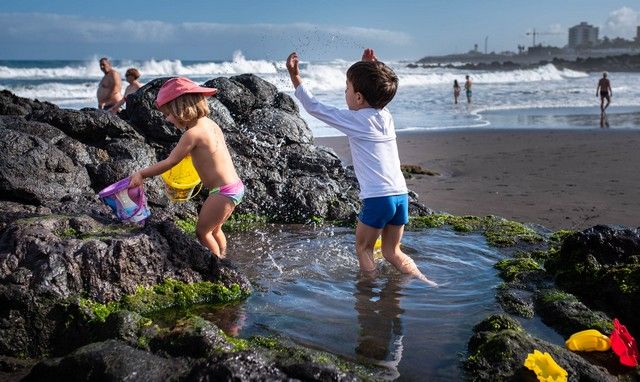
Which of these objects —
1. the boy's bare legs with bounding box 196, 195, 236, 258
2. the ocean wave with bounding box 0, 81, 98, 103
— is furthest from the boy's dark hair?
the ocean wave with bounding box 0, 81, 98, 103

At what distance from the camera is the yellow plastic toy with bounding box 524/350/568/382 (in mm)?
3181

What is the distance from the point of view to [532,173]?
11625 millimetres

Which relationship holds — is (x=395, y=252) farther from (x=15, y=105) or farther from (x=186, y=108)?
(x=15, y=105)

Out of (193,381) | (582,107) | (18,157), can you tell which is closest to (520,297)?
(193,381)

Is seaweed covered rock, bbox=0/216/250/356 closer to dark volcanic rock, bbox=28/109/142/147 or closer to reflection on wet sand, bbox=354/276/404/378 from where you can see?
reflection on wet sand, bbox=354/276/404/378

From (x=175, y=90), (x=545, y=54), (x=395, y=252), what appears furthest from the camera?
(x=545, y=54)

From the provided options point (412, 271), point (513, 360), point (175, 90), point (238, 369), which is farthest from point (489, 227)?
point (238, 369)

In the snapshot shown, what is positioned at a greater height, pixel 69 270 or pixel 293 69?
pixel 293 69

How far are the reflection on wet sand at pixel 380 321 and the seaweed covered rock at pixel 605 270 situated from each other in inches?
49.5

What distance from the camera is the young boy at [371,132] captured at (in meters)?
4.75

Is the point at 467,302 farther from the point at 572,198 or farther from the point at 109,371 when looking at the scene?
the point at 572,198

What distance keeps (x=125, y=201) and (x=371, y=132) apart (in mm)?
1885

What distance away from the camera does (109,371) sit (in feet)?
9.91

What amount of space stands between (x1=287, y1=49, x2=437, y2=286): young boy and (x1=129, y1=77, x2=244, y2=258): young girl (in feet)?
2.65
